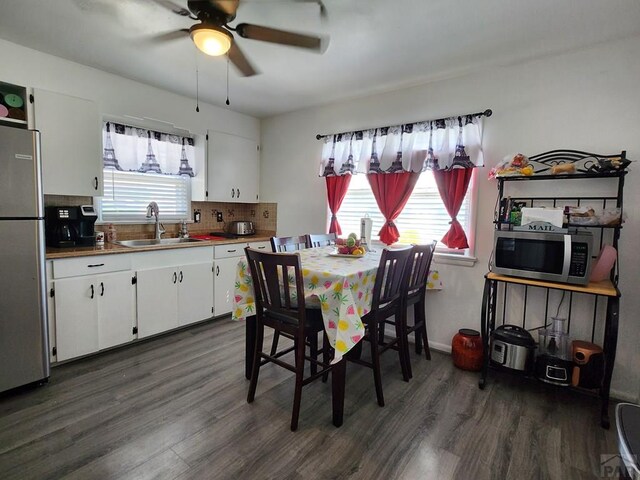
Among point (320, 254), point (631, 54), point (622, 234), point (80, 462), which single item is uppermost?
point (631, 54)

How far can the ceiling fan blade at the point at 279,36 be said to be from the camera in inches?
68.2

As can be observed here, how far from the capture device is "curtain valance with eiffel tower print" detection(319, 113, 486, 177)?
2.73m

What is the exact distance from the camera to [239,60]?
82.7 inches

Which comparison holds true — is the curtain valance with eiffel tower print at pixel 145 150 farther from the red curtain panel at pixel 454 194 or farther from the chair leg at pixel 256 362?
the red curtain panel at pixel 454 194

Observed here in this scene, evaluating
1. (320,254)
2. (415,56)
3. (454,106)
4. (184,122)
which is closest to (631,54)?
(454,106)

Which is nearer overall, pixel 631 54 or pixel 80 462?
pixel 80 462

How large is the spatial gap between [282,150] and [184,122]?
45.4 inches

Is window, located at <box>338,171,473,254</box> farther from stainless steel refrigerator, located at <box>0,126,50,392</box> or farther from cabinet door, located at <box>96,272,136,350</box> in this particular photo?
stainless steel refrigerator, located at <box>0,126,50,392</box>

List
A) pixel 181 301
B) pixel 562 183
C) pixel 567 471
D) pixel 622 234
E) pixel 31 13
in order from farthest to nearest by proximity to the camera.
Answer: pixel 181 301 < pixel 562 183 < pixel 622 234 < pixel 31 13 < pixel 567 471

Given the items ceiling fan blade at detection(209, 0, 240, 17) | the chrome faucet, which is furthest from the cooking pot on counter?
ceiling fan blade at detection(209, 0, 240, 17)

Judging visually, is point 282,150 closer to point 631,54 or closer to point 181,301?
point 181,301

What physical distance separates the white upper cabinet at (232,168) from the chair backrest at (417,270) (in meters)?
2.48

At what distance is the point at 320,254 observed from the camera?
2539 mm

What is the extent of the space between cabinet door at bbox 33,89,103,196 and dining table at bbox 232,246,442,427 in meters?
1.63
